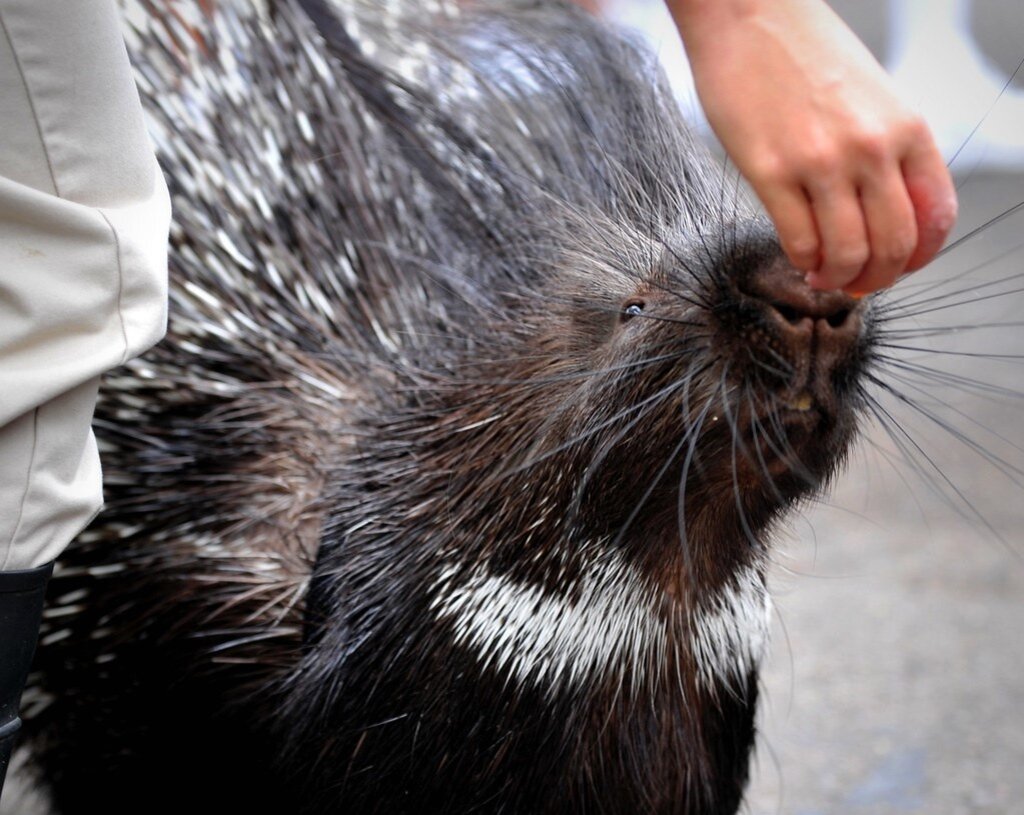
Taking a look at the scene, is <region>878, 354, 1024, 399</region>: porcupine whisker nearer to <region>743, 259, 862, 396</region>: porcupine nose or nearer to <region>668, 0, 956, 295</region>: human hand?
<region>743, 259, 862, 396</region>: porcupine nose

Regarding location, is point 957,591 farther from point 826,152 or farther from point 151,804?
point 826,152

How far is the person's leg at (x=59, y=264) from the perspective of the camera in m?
0.91

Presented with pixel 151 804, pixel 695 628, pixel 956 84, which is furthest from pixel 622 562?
pixel 956 84

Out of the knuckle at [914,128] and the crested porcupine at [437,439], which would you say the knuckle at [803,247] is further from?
the crested porcupine at [437,439]

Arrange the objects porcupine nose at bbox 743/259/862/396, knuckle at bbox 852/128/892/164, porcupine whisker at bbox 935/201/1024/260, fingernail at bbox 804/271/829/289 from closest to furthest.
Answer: knuckle at bbox 852/128/892/164, fingernail at bbox 804/271/829/289, porcupine nose at bbox 743/259/862/396, porcupine whisker at bbox 935/201/1024/260

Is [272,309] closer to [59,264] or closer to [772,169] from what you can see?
[59,264]

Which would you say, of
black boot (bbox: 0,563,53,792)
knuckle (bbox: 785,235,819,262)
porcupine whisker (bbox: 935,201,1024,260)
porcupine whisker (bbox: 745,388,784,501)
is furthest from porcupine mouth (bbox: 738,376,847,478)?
black boot (bbox: 0,563,53,792)

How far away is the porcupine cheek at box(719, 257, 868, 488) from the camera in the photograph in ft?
3.44

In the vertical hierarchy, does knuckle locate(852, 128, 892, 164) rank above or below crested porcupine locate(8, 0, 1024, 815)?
above

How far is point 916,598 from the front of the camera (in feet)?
9.50

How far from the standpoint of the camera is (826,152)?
774 mm

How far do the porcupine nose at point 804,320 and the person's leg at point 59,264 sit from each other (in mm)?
484

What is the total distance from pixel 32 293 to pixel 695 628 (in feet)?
2.50

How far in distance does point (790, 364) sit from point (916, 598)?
2.01 metres
